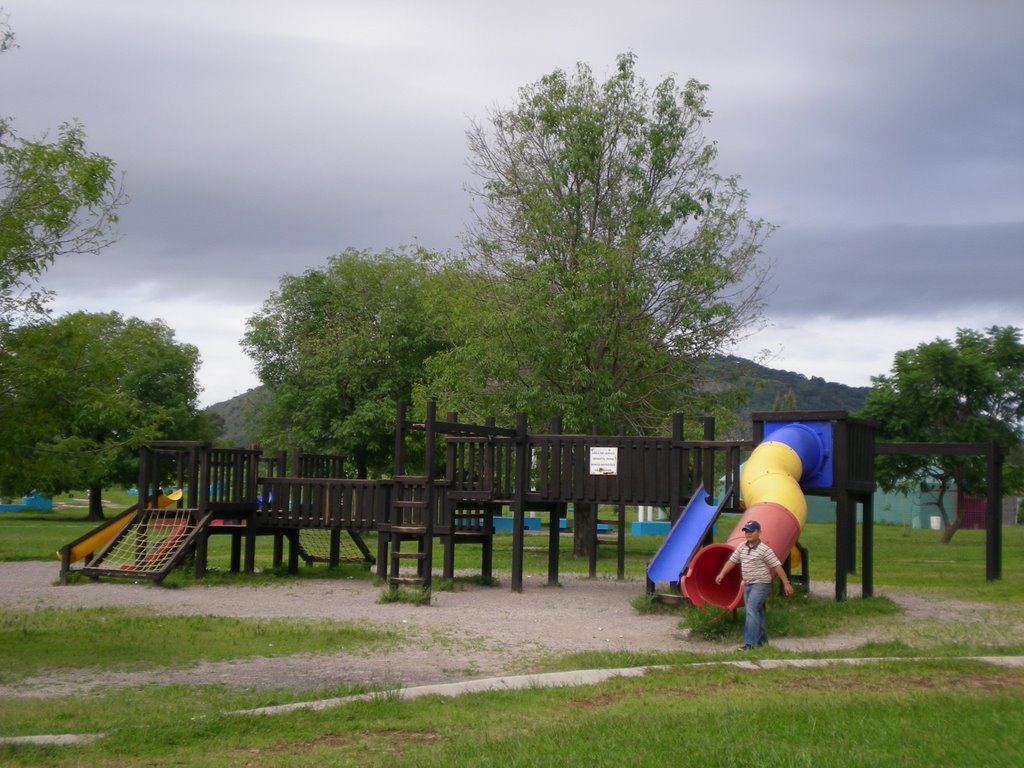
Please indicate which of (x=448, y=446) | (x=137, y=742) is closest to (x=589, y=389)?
(x=448, y=446)

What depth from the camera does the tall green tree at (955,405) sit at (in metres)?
39.8

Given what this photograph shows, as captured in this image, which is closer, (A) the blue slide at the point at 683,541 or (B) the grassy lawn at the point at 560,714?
(B) the grassy lawn at the point at 560,714

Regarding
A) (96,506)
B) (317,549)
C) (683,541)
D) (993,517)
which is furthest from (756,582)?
(96,506)

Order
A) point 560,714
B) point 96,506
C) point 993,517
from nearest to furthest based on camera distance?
1. point 560,714
2. point 993,517
3. point 96,506

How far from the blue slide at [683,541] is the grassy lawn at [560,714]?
2.11 metres

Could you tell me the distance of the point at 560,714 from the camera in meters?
8.17

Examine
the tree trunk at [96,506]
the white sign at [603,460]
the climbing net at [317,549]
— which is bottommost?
the tree trunk at [96,506]

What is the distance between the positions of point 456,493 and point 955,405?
87.9 feet

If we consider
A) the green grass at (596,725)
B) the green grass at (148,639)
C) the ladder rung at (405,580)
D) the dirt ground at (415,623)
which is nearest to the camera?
the green grass at (596,725)

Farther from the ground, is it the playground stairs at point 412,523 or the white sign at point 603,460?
the white sign at point 603,460

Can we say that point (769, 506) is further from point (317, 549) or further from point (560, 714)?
point (317, 549)

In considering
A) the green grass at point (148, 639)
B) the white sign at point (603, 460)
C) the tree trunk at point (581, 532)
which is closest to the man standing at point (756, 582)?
the green grass at point (148, 639)

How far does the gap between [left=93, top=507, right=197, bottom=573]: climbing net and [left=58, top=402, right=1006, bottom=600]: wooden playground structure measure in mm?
25

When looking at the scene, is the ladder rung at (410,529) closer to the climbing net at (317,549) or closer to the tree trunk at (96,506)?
the climbing net at (317,549)
